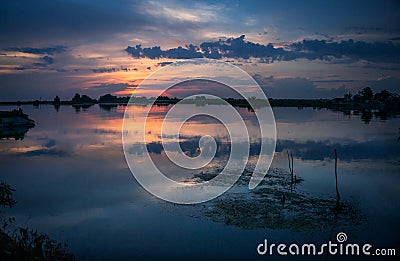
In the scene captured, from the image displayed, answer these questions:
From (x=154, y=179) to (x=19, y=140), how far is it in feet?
61.3

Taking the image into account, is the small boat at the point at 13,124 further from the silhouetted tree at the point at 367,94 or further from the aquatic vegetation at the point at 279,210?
the silhouetted tree at the point at 367,94

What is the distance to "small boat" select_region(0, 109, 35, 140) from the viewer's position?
31681mm

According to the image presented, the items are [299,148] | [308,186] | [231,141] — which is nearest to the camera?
[308,186]

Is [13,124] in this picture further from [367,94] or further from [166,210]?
[367,94]

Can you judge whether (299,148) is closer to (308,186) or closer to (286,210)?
(308,186)

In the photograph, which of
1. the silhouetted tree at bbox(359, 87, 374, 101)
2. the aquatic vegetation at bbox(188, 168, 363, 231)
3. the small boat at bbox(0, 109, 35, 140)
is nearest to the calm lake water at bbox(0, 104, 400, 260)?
the aquatic vegetation at bbox(188, 168, 363, 231)

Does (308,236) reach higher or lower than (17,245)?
lower

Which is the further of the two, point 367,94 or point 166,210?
point 367,94

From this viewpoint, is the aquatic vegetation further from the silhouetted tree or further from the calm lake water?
the silhouetted tree

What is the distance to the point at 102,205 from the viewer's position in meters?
10.3

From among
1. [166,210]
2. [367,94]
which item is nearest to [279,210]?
[166,210]

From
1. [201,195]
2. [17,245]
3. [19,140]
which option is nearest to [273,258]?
[201,195]

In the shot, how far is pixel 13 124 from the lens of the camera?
112ft

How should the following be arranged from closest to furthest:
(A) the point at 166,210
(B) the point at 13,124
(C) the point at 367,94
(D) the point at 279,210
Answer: (D) the point at 279,210 < (A) the point at 166,210 < (B) the point at 13,124 < (C) the point at 367,94
